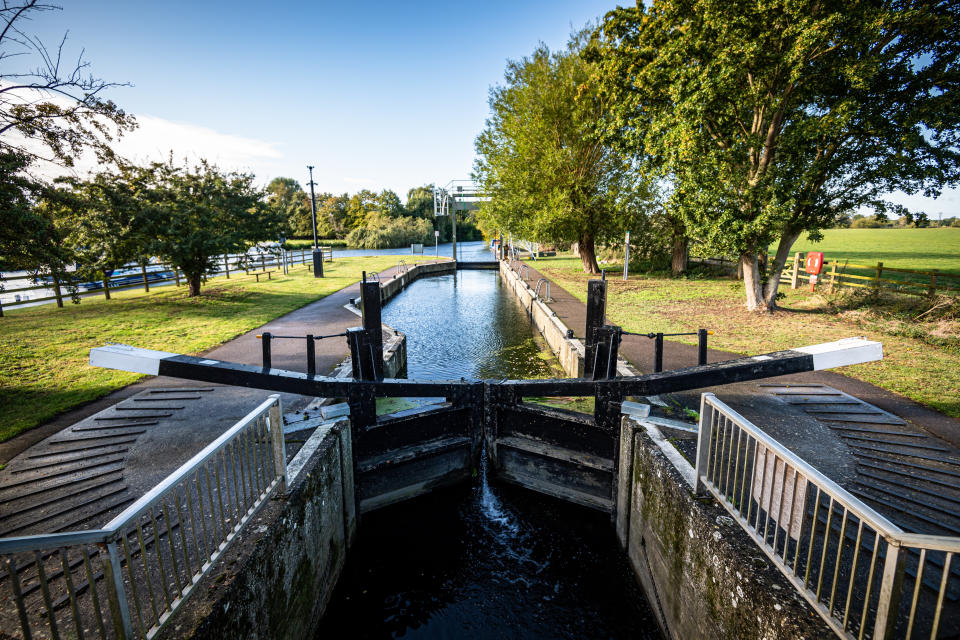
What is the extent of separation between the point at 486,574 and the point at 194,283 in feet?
55.7

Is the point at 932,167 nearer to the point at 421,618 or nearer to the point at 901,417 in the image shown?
the point at 901,417

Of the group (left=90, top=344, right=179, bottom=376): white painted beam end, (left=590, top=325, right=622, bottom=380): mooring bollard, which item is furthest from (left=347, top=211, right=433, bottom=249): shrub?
(left=90, top=344, right=179, bottom=376): white painted beam end

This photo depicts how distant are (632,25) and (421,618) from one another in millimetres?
17698

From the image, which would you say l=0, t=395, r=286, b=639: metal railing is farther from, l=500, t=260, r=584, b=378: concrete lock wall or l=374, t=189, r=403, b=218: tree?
l=374, t=189, r=403, b=218: tree

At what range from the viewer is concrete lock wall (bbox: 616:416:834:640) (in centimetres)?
273

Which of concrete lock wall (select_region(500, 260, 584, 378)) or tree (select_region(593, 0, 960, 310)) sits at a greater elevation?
tree (select_region(593, 0, 960, 310))

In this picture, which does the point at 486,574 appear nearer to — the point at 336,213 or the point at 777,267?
the point at 777,267

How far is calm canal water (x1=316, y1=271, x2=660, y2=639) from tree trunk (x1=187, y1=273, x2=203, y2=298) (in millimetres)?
14889

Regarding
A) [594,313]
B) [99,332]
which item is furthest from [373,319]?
[99,332]

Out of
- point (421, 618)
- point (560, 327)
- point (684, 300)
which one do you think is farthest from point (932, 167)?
point (421, 618)

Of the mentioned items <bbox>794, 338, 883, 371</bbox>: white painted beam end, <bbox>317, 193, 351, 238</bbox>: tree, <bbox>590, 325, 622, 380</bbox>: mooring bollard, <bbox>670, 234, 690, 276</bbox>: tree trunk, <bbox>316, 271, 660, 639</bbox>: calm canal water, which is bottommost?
<bbox>316, 271, 660, 639</bbox>: calm canal water

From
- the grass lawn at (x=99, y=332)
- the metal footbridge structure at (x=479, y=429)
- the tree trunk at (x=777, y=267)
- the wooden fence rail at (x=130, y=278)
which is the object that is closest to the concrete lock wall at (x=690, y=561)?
the metal footbridge structure at (x=479, y=429)

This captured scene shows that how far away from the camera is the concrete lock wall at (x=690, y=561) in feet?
8.97

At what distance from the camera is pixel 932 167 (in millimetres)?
10883
